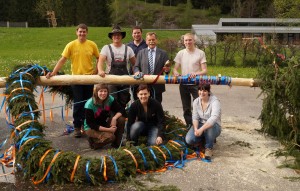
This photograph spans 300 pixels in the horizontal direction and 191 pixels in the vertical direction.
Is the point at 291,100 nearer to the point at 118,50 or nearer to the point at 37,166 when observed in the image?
the point at 118,50

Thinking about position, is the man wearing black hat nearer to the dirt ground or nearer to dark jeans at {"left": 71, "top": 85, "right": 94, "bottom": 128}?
dark jeans at {"left": 71, "top": 85, "right": 94, "bottom": 128}

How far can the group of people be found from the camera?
550 centimetres

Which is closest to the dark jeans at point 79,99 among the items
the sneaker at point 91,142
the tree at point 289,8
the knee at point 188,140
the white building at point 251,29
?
the sneaker at point 91,142

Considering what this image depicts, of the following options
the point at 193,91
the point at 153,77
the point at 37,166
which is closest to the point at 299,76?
the point at 193,91

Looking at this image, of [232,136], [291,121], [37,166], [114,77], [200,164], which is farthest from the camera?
[232,136]

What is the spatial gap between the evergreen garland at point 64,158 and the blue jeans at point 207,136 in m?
0.14

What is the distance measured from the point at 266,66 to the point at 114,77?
2.35 m

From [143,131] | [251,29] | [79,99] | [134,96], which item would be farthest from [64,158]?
[251,29]

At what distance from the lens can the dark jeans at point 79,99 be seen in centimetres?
620

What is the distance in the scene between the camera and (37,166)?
4.54 meters

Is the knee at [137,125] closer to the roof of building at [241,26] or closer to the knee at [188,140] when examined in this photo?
the knee at [188,140]

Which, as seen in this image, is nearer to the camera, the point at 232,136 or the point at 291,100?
the point at 291,100

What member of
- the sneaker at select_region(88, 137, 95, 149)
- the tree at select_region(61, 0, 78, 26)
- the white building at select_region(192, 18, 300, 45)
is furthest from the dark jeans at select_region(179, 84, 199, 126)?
the tree at select_region(61, 0, 78, 26)

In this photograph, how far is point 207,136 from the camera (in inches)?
213
